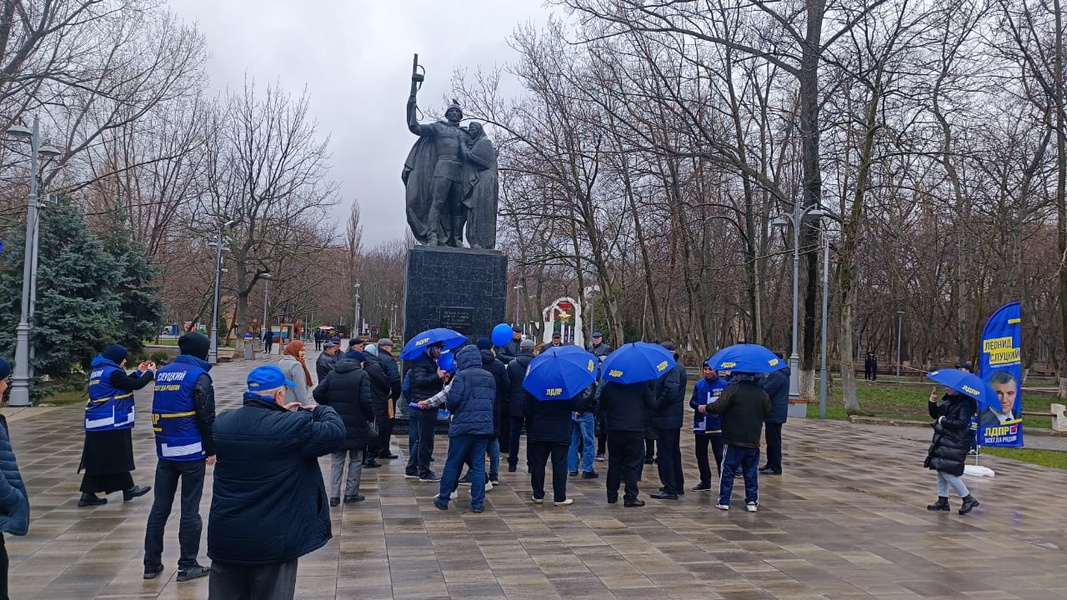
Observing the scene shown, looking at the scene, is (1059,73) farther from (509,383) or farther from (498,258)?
(509,383)

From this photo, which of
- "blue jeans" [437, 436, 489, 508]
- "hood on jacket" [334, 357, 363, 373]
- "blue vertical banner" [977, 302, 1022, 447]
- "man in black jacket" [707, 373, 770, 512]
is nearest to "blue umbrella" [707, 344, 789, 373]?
"man in black jacket" [707, 373, 770, 512]

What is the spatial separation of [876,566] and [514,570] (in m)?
3.13

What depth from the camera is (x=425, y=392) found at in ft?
30.8

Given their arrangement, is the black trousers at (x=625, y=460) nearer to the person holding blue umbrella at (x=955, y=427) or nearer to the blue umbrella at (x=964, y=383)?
the person holding blue umbrella at (x=955, y=427)

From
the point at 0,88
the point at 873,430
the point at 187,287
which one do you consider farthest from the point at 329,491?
the point at 187,287

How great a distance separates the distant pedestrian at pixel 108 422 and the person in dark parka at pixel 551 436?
3927 mm

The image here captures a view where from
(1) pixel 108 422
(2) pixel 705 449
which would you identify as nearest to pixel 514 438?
(2) pixel 705 449

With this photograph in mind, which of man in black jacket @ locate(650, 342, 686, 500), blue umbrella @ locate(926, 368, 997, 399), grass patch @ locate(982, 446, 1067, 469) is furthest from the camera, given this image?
grass patch @ locate(982, 446, 1067, 469)

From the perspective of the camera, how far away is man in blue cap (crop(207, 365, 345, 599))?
3.82 meters

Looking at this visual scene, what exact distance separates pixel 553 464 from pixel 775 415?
4.03 m

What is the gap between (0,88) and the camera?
66.4 ft

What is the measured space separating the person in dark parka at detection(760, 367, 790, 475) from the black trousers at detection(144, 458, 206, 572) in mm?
7546

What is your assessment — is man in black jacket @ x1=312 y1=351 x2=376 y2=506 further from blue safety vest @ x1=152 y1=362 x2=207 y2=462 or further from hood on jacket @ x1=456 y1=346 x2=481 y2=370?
blue safety vest @ x1=152 y1=362 x2=207 y2=462

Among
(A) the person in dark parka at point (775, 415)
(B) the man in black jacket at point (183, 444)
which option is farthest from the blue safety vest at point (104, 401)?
(A) the person in dark parka at point (775, 415)
